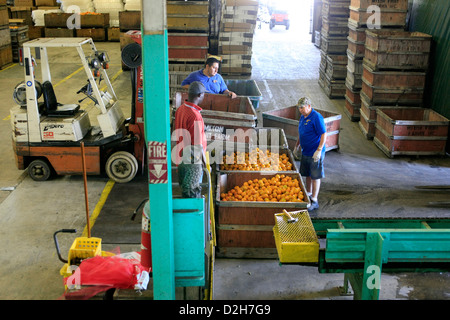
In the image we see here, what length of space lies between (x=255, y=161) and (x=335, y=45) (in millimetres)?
8776

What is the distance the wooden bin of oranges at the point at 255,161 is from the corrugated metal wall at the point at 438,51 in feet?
15.6

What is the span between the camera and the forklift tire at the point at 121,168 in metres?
9.34

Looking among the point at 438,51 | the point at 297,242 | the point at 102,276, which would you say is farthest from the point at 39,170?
the point at 438,51

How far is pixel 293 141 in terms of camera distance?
10.5m

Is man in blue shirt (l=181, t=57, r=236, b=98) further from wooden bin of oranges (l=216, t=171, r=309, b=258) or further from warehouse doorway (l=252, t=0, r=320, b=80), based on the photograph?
warehouse doorway (l=252, t=0, r=320, b=80)

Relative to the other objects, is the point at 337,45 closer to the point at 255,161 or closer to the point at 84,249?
the point at 255,161

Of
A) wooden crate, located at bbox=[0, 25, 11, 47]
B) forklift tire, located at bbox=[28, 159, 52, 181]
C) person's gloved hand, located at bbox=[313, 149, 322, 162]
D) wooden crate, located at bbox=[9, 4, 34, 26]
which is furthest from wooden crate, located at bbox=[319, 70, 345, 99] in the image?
wooden crate, located at bbox=[9, 4, 34, 26]

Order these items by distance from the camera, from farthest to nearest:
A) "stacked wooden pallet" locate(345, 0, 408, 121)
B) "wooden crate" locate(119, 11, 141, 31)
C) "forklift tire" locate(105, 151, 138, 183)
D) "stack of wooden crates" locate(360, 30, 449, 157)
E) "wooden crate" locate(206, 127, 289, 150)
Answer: "wooden crate" locate(119, 11, 141, 31)
"stacked wooden pallet" locate(345, 0, 408, 121)
"stack of wooden crates" locate(360, 30, 449, 157)
"forklift tire" locate(105, 151, 138, 183)
"wooden crate" locate(206, 127, 289, 150)

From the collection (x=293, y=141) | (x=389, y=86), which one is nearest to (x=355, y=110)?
(x=389, y=86)

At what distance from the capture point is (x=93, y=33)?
24375 millimetres

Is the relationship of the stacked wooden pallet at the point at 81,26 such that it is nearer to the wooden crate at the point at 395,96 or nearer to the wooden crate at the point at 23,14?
the wooden crate at the point at 23,14

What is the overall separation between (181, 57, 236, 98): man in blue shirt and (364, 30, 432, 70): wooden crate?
151 inches

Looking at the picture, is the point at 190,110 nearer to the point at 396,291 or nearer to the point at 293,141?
the point at 396,291

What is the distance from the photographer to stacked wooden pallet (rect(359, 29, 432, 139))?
11.3 m
